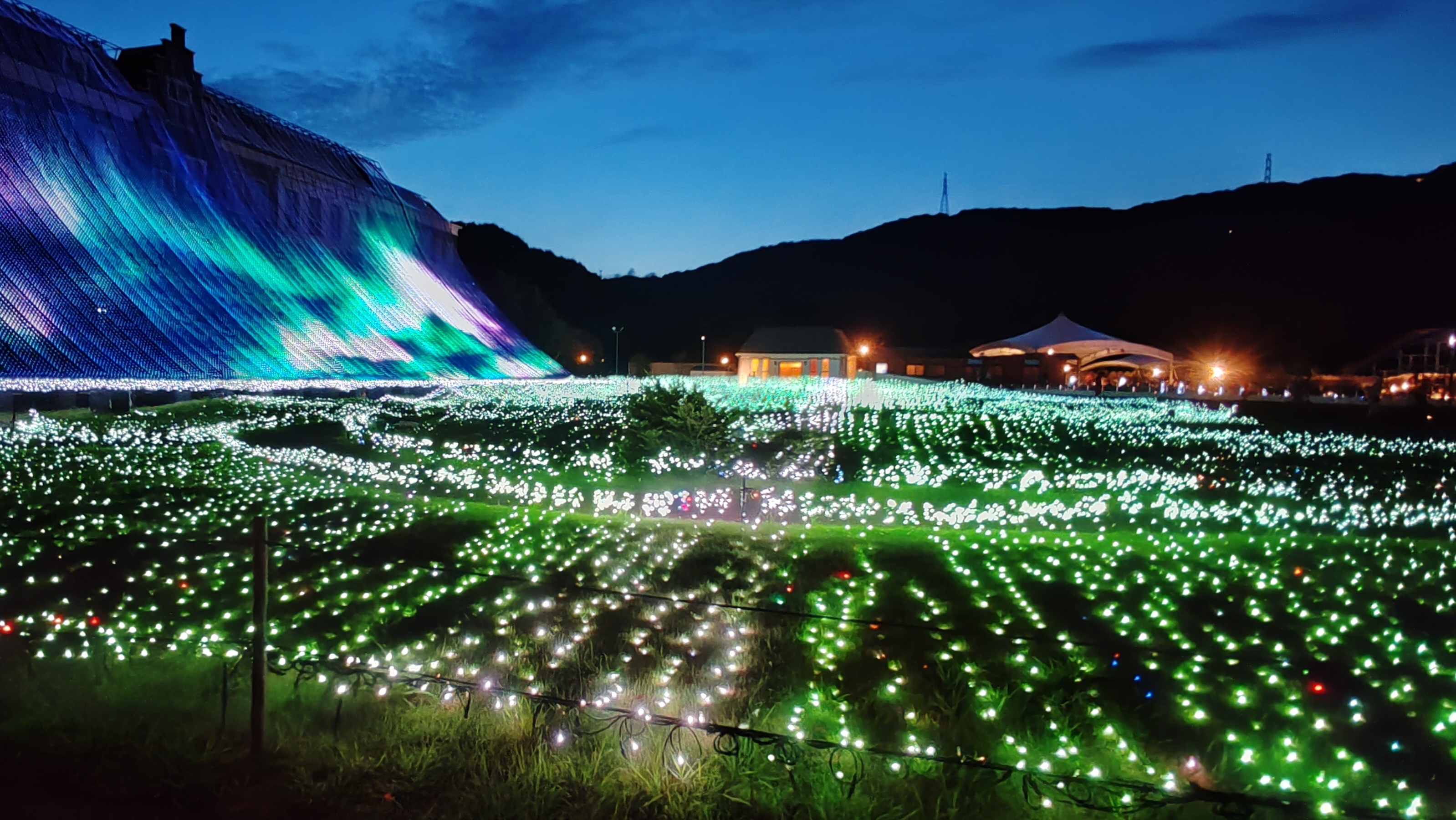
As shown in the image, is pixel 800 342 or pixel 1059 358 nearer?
pixel 1059 358

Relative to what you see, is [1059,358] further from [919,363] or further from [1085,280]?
[1085,280]

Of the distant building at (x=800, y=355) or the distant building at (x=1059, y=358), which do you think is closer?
the distant building at (x=1059, y=358)

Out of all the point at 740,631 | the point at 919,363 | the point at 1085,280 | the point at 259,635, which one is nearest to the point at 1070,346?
the point at 919,363

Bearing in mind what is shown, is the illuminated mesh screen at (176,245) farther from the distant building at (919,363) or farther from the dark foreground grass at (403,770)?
the distant building at (919,363)

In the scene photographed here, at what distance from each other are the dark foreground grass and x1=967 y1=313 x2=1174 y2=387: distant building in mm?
37068

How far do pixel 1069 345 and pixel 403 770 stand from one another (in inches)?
1766

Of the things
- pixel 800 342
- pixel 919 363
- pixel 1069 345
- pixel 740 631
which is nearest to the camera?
pixel 740 631

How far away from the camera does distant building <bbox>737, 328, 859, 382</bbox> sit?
42812mm

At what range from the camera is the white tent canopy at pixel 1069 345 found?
41094 millimetres

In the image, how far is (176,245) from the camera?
14992 mm

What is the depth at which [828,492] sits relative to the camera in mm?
8977

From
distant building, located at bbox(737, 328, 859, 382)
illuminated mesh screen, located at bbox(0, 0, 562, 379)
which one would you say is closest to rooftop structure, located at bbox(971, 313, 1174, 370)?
distant building, located at bbox(737, 328, 859, 382)

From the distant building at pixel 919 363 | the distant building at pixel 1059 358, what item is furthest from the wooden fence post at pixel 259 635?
the distant building at pixel 919 363

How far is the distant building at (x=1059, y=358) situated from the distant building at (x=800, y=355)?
6962mm
